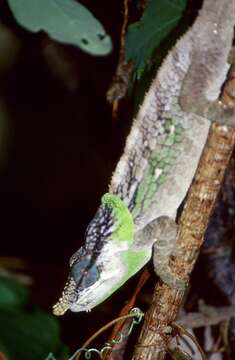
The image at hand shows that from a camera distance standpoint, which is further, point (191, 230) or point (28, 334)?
point (28, 334)

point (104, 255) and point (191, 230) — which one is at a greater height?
point (191, 230)

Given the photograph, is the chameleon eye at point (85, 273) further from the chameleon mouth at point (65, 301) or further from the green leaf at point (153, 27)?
the green leaf at point (153, 27)

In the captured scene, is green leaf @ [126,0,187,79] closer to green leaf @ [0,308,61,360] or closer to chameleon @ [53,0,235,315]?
chameleon @ [53,0,235,315]

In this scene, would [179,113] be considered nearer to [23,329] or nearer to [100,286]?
[100,286]

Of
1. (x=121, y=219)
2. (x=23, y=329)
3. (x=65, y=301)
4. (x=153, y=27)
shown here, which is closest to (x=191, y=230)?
(x=121, y=219)

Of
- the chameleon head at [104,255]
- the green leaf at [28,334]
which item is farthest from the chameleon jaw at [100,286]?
the green leaf at [28,334]

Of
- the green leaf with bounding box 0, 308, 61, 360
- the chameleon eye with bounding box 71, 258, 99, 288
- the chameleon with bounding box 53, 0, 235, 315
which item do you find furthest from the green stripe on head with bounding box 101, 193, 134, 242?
the green leaf with bounding box 0, 308, 61, 360
